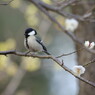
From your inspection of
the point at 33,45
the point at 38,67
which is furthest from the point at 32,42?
the point at 38,67

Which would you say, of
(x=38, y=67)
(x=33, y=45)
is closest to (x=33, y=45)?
(x=33, y=45)

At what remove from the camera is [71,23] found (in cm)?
497

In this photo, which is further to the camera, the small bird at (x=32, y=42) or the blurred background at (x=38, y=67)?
the blurred background at (x=38, y=67)

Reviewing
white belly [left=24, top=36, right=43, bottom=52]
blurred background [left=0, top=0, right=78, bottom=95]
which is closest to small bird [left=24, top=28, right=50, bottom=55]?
white belly [left=24, top=36, right=43, bottom=52]

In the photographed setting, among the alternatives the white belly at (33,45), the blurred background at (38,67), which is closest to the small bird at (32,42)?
the white belly at (33,45)

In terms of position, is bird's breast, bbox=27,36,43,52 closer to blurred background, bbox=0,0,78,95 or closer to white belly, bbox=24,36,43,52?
white belly, bbox=24,36,43,52

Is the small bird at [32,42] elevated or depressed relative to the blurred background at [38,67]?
elevated

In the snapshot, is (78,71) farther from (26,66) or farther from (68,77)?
(68,77)

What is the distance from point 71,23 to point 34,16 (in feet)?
5.79

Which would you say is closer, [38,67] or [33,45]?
[33,45]

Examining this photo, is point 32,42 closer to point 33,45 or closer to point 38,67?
point 33,45

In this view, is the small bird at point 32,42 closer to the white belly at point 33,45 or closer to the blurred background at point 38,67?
the white belly at point 33,45

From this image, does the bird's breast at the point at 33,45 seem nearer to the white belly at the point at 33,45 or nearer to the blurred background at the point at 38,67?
the white belly at the point at 33,45

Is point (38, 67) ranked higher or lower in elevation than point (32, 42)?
lower
